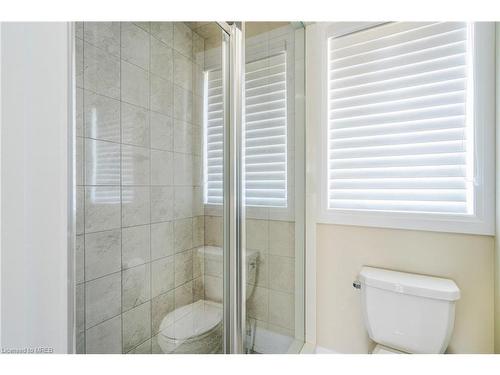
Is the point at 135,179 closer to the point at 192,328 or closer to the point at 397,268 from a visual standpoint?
the point at 192,328

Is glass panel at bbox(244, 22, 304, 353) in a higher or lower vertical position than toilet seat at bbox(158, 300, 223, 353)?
higher

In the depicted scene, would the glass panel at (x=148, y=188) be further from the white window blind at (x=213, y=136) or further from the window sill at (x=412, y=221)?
the window sill at (x=412, y=221)

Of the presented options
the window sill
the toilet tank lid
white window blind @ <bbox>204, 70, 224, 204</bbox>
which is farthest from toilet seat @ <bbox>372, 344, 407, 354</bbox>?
white window blind @ <bbox>204, 70, 224, 204</bbox>

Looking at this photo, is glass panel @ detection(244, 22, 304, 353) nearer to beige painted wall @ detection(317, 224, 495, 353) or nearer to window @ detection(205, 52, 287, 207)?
window @ detection(205, 52, 287, 207)

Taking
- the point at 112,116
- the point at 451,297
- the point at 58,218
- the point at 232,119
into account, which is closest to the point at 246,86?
the point at 232,119

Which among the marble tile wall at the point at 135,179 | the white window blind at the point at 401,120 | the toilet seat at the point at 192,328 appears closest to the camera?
the marble tile wall at the point at 135,179

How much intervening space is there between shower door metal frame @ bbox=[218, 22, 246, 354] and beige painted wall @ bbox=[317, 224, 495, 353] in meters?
0.55

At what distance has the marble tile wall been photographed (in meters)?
0.82

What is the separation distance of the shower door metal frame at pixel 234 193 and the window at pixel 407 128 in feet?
1.87

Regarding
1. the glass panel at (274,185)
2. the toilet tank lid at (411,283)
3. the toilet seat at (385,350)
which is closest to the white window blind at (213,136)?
the glass panel at (274,185)

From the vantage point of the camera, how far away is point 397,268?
1.20 m

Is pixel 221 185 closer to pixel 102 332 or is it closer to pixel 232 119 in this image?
pixel 232 119

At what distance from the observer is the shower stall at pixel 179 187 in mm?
877

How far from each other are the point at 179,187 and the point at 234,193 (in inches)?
9.3
